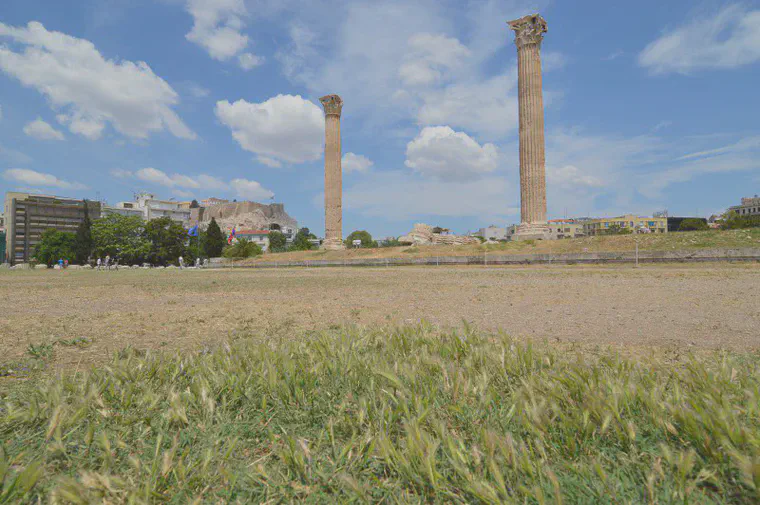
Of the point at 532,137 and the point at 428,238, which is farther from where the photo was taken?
the point at 428,238

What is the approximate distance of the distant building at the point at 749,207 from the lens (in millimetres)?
104875

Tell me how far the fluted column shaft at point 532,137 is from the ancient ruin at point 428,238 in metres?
10.1

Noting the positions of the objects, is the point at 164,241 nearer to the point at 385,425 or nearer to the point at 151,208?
the point at 385,425

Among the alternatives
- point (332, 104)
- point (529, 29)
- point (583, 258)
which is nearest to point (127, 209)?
point (332, 104)

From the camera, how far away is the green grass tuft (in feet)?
3.71

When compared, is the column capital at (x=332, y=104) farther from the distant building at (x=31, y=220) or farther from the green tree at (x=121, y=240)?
the distant building at (x=31, y=220)

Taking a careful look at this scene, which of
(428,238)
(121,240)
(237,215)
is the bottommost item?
(428,238)

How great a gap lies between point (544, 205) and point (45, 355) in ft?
108

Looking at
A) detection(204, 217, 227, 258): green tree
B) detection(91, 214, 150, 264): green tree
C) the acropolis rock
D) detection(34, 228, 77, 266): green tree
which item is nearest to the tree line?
detection(91, 214, 150, 264): green tree

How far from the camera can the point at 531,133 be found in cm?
3128

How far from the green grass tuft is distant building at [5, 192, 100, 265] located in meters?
120

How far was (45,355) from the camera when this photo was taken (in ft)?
9.43

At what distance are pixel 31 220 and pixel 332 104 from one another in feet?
312

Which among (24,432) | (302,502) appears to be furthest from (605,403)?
(24,432)
